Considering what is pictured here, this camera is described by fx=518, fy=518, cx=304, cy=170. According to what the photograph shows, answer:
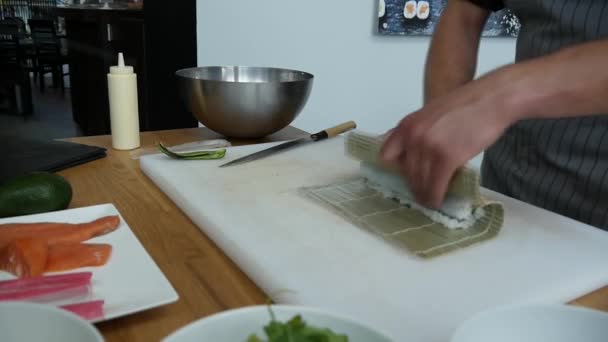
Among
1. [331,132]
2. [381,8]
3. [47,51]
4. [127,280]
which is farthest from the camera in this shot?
[47,51]

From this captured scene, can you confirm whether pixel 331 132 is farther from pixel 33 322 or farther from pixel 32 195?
pixel 33 322

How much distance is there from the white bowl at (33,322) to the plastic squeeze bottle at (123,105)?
82 centimetres

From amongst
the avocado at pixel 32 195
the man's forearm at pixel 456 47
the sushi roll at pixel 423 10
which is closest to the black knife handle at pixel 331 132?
the man's forearm at pixel 456 47

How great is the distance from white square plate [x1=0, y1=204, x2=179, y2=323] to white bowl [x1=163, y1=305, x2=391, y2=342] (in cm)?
17

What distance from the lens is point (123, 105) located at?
1126 mm

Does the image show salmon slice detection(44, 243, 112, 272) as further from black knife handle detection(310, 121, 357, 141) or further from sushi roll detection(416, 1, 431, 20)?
sushi roll detection(416, 1, 431, 20)

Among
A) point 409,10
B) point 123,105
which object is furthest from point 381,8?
point 123,105

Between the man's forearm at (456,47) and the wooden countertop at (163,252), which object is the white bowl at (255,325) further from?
the man's forearm at (456,47)

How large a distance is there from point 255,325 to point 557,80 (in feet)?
1.56

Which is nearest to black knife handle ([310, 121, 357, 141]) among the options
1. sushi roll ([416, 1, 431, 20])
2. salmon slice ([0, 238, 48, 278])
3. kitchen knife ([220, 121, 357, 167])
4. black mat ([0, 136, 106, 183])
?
kitchen knife ([220, 121, 357, 167])

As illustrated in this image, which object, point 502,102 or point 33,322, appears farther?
point 502,102

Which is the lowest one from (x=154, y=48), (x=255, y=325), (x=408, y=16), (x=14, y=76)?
(x=14, y=76)

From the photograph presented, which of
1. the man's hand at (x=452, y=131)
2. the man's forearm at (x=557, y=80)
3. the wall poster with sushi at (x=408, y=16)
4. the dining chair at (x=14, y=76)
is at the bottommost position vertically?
the dining chair at (x=14, y=76)

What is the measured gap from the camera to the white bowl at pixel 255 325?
352mm
